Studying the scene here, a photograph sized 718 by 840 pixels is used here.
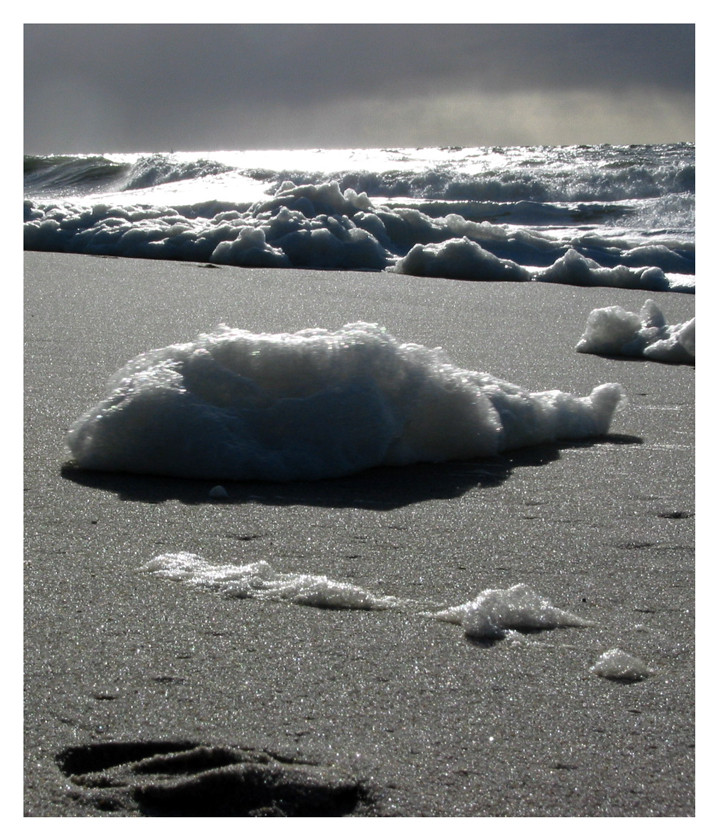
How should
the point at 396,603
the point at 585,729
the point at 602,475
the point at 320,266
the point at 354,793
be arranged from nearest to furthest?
the point at 354,793
the point at 585,729
the point at 396,603
the point at 602,475
the point at 320,266

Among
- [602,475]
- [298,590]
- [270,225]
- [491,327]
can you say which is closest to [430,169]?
[270,225]

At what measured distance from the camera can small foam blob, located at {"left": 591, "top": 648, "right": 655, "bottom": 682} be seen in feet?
4.53

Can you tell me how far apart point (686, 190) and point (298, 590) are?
10462mm

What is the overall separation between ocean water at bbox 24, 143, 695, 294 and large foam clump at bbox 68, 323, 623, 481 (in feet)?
14.6

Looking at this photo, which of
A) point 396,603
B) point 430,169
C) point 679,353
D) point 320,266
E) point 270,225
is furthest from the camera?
point 430,169

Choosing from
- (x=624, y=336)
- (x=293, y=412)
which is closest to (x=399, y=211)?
(x=624, y=336)

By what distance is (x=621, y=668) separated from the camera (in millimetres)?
1393

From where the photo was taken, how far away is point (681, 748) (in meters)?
1.21

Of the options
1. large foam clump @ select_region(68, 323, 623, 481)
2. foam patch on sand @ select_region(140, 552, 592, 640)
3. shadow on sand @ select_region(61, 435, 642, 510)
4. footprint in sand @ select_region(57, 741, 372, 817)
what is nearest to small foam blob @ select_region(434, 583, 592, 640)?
foam patch on sand @ select_region(140, 552, 592, 640)

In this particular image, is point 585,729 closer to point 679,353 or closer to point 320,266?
point 679,353

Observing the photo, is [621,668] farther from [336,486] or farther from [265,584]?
[336,486]

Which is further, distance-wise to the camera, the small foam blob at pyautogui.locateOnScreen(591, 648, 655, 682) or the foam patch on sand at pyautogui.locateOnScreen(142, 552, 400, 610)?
the foam patch on sand at pyautogui.locateOnScreen(142, 552, 400, 610)

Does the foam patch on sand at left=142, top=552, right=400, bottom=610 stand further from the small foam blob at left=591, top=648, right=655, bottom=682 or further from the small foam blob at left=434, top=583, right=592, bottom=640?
the small foam blob at left=591, top=648, right=655, bottom=682

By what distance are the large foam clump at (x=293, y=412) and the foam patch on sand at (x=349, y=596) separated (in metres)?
0.58
